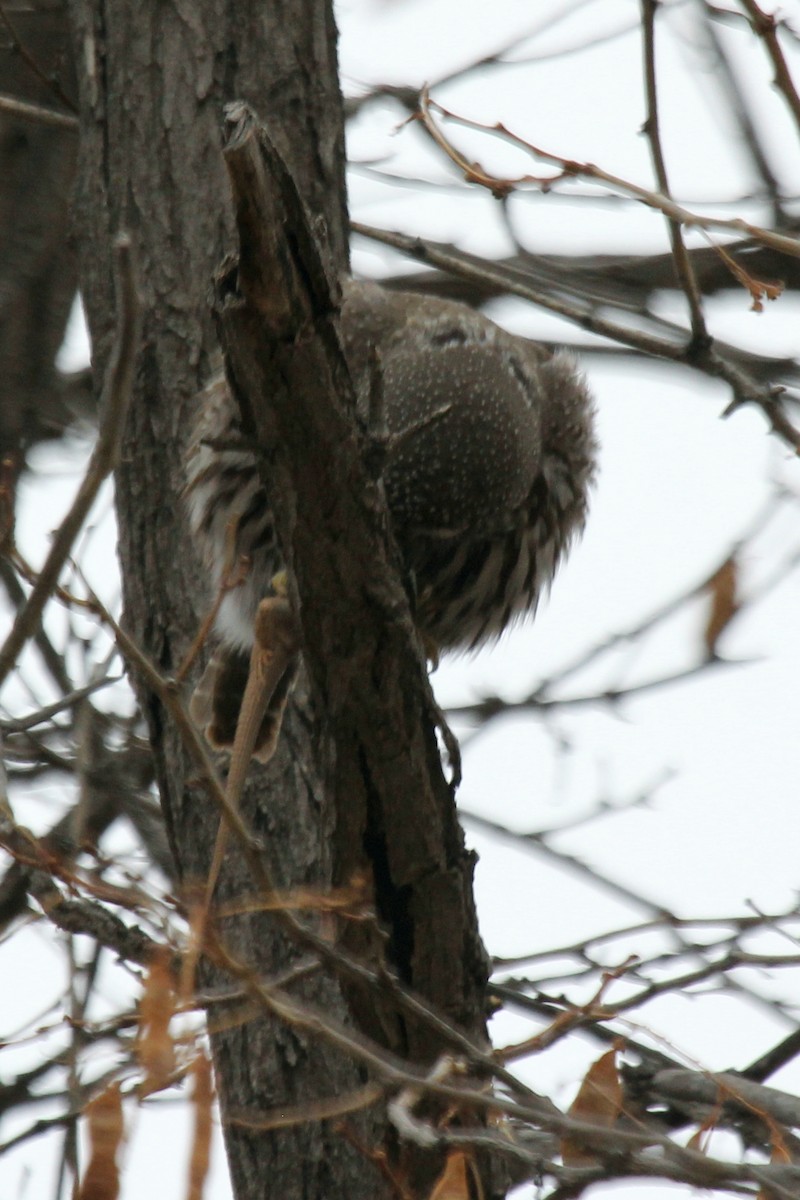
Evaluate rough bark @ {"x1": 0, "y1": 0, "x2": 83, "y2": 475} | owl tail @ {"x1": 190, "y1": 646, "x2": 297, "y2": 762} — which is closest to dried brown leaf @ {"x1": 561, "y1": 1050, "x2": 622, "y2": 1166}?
owl tail @ {"x1": 190, "y1": 646, "x2": 297, "y2": 762}

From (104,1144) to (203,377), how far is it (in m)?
2.41

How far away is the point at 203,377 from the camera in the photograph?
423 centimetres

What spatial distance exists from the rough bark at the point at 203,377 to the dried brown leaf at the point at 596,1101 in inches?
21.7

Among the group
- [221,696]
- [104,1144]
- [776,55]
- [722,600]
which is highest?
[776,55]

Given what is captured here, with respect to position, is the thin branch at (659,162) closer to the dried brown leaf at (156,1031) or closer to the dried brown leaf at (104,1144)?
the dried brown leaf at (156,1031)

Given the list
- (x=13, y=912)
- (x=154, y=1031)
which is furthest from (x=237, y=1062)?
(x=154, y=1031)

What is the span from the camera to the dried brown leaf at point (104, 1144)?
2121 millimetres

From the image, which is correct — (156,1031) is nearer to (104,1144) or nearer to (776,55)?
(104,1144)

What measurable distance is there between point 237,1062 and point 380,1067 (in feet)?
5.37

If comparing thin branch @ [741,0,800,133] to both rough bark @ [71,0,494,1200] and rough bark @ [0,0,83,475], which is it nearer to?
rough bark @ [71,0,494,1200]

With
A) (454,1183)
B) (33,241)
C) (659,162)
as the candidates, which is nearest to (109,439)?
(454,1183)

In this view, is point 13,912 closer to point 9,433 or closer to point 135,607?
point 135,607

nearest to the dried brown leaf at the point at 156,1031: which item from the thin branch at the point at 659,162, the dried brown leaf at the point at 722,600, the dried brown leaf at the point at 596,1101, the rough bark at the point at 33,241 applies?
the dried brown leaf at the point at 596,1101

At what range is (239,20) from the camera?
4395 millimetres
